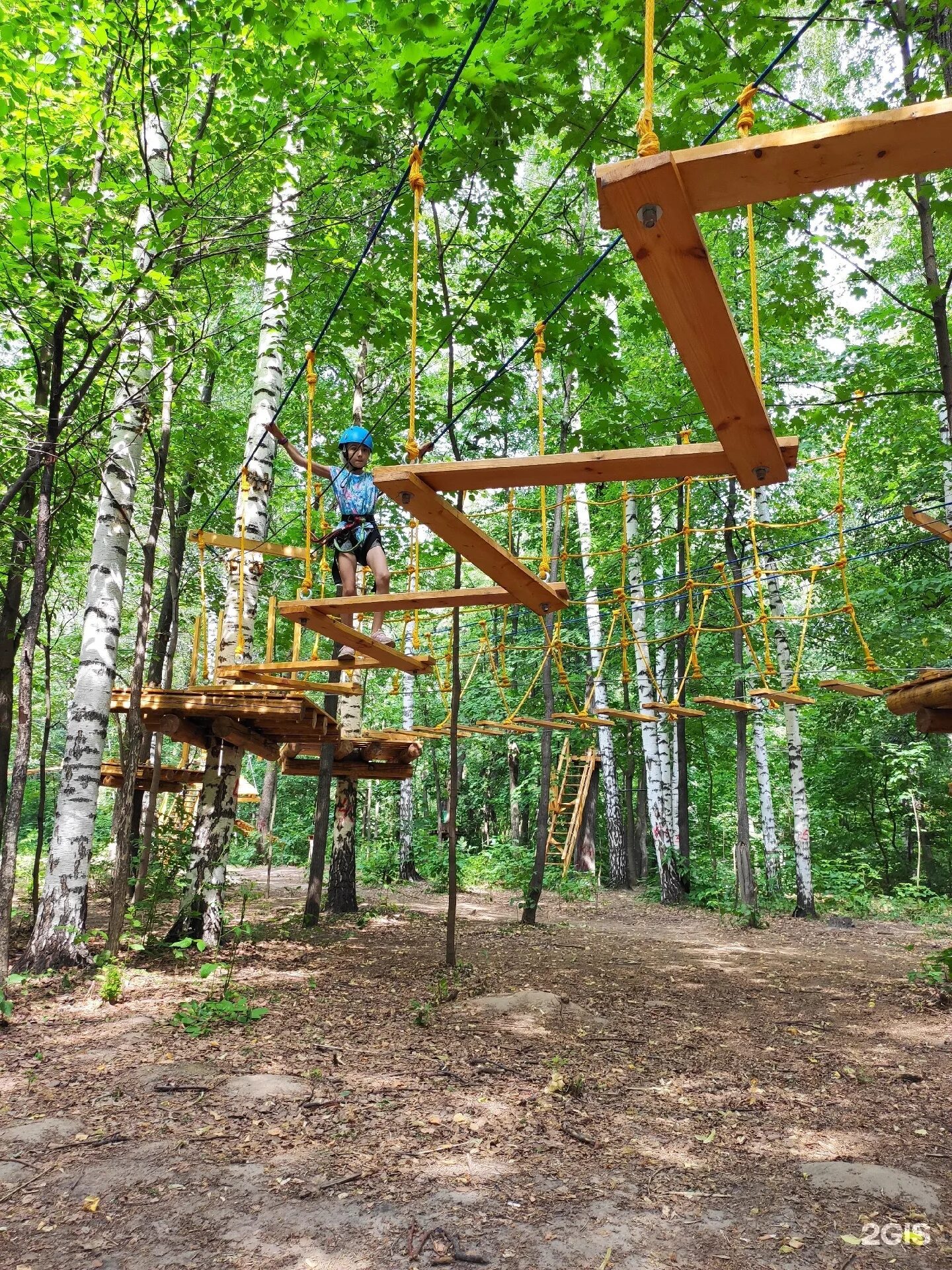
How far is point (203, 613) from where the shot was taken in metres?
8.26

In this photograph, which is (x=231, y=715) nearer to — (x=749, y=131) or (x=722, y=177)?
(x=749, y=131)

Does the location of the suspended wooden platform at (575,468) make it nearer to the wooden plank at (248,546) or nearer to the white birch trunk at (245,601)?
the wooden plank at (248,546)

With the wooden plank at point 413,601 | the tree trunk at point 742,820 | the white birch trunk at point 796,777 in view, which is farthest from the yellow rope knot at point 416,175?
the white birch trunk at point 796,777

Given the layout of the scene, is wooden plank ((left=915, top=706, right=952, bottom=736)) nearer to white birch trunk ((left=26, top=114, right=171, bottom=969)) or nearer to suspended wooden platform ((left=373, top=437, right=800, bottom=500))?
suspended wooden platform ((left=373, top=437, right=800, bottom=500))

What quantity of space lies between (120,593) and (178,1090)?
386 cm

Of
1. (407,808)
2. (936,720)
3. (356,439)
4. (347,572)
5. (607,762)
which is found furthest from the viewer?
(407,808)

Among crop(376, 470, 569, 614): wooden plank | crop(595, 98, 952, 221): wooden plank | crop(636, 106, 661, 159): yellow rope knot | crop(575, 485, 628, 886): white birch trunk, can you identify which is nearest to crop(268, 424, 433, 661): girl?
crop(376, 470, 569, 614): wooden plank

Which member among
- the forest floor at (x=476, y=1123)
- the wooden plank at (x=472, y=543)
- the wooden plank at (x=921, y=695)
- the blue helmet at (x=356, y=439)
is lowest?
the forest floor at (x=476, y=1123)

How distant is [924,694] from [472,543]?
11.0ft

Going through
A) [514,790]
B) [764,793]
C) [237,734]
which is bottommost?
[514,790]

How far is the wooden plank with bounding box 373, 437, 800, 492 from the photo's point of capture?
8.41ft

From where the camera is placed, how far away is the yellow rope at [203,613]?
7.86 m

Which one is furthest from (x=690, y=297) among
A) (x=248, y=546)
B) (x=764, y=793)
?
(x=764, y=793)

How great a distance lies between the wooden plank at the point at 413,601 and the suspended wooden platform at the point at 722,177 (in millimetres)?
2103
